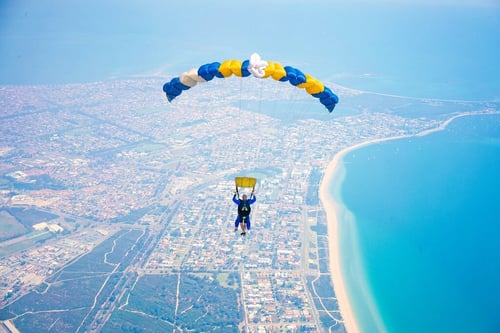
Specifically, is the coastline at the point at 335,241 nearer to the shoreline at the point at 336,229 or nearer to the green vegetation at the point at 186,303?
the shoreline at the point at 336,229

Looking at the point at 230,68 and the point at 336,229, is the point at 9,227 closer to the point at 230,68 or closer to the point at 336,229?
the point at 336,229

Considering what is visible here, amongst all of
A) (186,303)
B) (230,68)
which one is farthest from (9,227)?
(230,68)

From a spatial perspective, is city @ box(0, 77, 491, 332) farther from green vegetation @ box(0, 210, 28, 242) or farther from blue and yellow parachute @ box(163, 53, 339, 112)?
blue and yellow parachute @ box(163, 53, 339, 112)

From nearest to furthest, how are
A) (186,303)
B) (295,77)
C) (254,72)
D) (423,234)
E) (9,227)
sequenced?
1. (254,72)
2. (295,77)
3. (186,303)
4. (9,227)
5. (423,234)

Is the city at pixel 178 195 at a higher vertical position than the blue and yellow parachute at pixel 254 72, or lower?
lower

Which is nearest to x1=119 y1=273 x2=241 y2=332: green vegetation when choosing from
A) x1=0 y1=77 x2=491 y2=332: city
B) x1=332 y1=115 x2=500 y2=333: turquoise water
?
x1=0 y1=77 x2=491 y2=332: city

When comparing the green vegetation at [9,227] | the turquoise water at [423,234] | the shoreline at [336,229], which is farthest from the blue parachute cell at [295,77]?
the green vegetation at [9,227]

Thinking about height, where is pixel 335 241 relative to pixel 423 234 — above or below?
below
